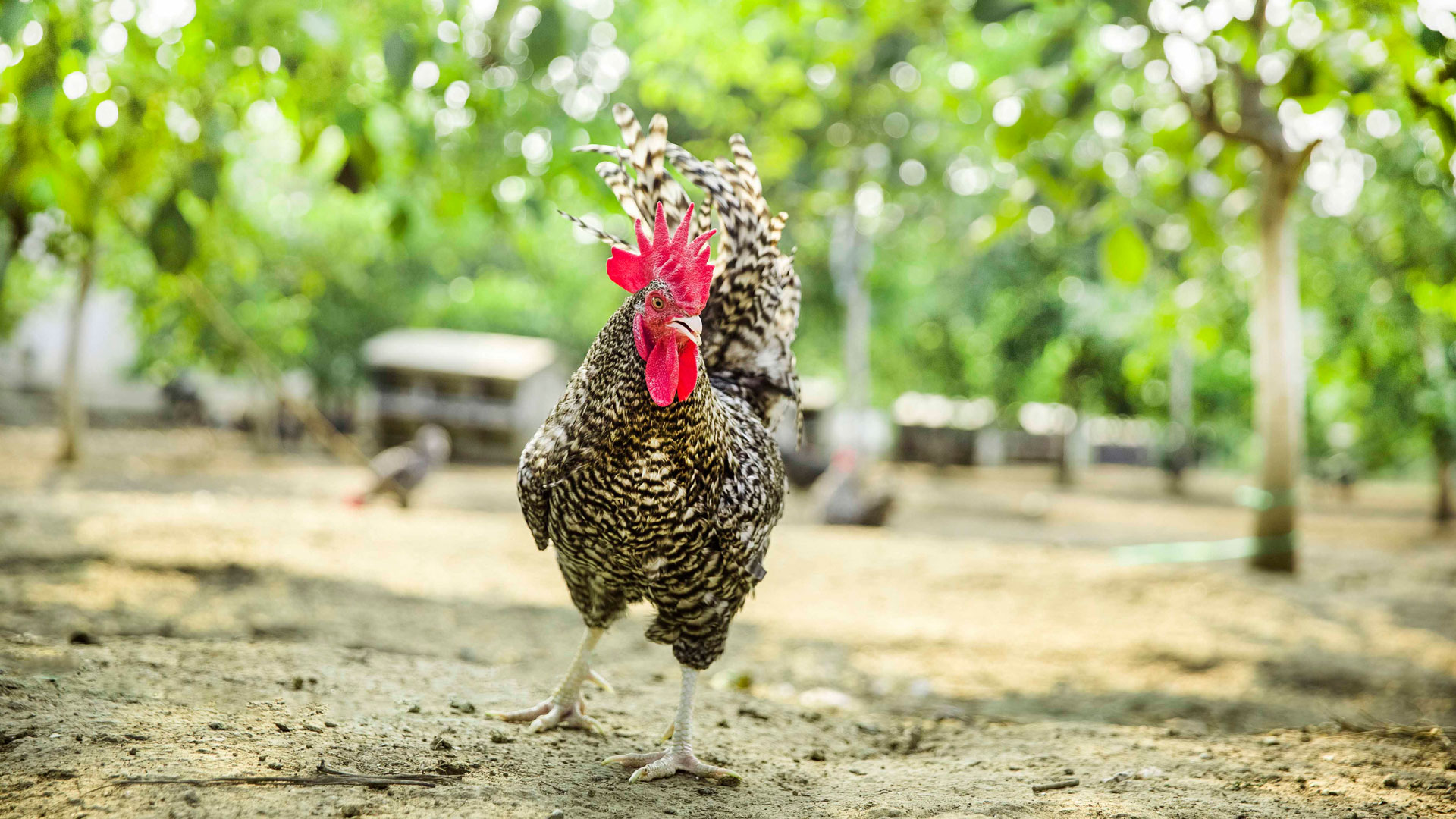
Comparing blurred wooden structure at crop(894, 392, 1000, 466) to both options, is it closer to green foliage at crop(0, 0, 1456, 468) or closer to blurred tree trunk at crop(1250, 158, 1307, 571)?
green foliage at crop(0, 0, 1456, 468)

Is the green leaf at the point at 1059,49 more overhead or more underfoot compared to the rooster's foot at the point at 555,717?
more overhead

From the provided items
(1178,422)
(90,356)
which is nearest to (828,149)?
(1178,422)

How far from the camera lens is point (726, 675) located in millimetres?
5020

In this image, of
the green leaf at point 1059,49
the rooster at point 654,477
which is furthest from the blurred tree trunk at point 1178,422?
the rooster at point 654,477

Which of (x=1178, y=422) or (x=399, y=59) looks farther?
(x=1178, y=422)

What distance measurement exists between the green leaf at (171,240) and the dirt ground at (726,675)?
1611 mm

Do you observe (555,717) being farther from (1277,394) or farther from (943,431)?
(943,431)

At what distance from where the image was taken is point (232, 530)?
771 centimetres

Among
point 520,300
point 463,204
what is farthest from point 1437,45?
point 520,300

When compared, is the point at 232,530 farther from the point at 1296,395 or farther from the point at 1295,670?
the point at 1296,395

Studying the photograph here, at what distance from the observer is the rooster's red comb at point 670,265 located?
2.78m

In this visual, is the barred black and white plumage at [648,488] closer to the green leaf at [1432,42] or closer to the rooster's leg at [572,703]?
the rooster's leg at [572,703]

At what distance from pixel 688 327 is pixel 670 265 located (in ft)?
0.92

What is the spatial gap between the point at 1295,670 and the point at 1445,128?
133 inches
